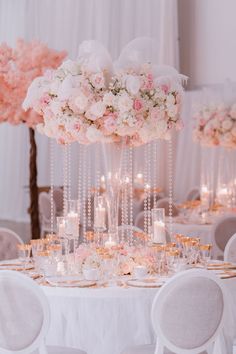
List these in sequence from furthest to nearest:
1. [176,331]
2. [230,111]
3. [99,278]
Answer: [230,111], [99,278], [176,331]

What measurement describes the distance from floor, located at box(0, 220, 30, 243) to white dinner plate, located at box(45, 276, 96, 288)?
786 centimetres

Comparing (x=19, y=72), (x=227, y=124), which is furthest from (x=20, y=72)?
(x=227, y=124)

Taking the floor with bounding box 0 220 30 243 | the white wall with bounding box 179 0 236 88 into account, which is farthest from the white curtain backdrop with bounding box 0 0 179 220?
the floor with bounding box 0 220 30 243

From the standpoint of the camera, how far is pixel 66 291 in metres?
4.65

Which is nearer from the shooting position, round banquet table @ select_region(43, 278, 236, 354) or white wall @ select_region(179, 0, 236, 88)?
round banquet table @ select_region(43, 278, 236, 354)

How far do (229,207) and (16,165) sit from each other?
22.2ft

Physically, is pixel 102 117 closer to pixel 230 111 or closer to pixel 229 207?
pixel 230 111

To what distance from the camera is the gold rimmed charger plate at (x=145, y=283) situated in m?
4.69

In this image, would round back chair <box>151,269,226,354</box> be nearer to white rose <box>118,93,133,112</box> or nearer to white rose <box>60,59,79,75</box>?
white rose <box>118,93,133,112</box>

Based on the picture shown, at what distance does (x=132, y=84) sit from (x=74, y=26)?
836 cm

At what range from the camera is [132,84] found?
4906 millimetres

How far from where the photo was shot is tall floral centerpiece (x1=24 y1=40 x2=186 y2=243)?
16.2ft

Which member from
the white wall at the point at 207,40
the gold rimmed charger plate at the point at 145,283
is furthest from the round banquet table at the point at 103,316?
the white wall at the point at 207,40

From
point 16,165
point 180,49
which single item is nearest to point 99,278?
point 180,49
